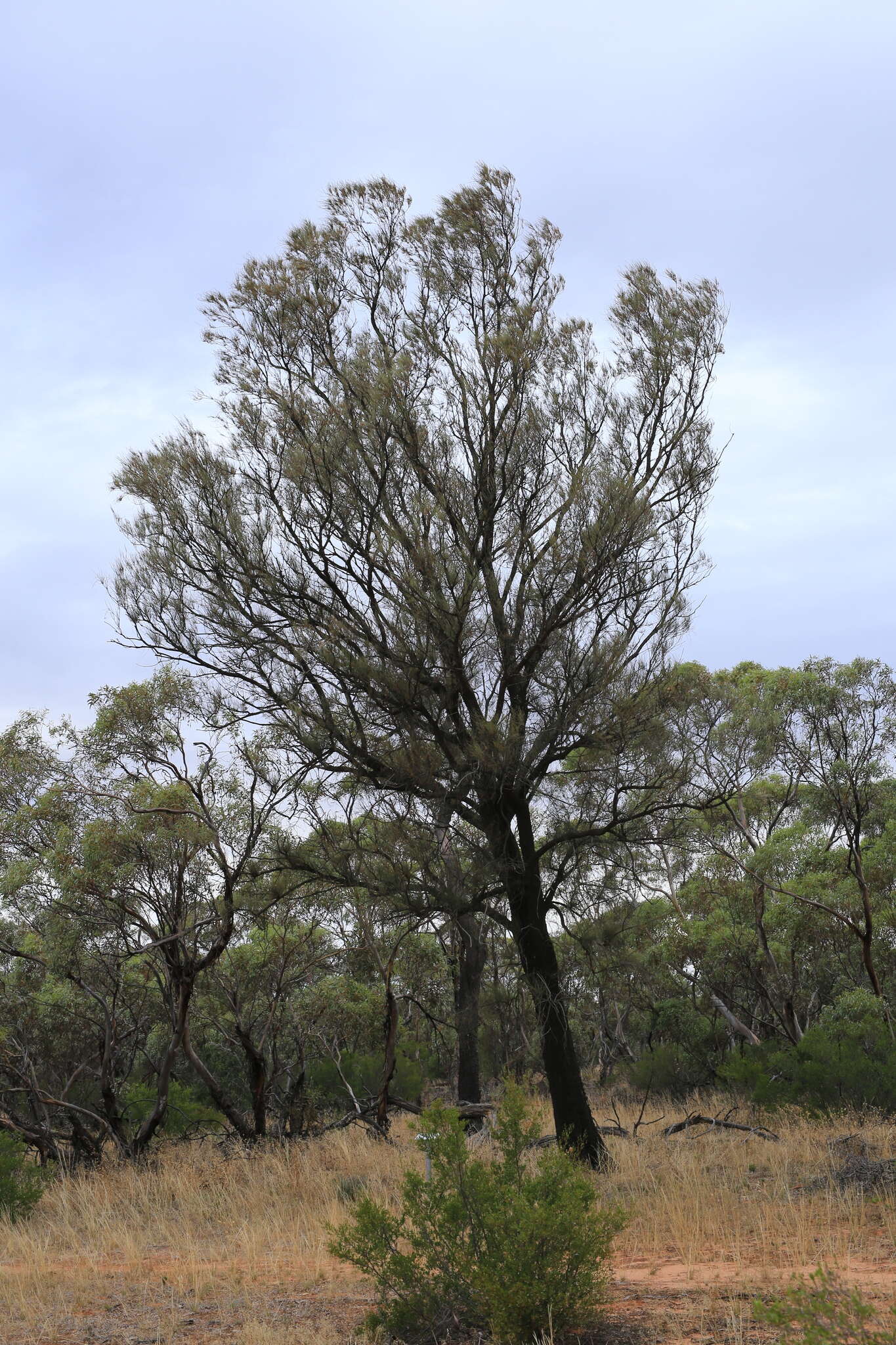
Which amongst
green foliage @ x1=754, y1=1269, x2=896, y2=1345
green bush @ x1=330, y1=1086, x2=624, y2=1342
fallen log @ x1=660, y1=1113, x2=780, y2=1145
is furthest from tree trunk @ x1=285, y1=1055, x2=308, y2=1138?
green foliage @ x1=754, y1=1269, x2=896, y2=1345

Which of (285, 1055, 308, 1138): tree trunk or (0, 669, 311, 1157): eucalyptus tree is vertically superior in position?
(0, 669, 311, 1157): eucalyptus tree

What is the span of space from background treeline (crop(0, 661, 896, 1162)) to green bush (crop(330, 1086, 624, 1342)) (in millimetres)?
4453

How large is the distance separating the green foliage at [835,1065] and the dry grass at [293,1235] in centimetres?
97

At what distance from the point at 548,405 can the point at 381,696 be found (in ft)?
12.7

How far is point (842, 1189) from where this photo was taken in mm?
8734

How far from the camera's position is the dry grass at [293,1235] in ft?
21.1

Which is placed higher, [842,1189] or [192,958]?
[192,958]

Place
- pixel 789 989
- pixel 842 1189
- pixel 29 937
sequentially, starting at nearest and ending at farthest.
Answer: pixel 842 1189
pixel 29 937
pixel 789 989

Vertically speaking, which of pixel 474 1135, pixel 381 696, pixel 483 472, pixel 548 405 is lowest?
pixel 474 1135

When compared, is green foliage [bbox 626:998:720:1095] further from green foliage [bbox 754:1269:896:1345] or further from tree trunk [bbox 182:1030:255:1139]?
green foliage [bbox 754:1269:896:1345]

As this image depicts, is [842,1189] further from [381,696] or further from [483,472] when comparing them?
[483,472]

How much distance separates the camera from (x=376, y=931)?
16312mm

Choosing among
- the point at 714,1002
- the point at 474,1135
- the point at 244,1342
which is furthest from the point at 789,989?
the point at 244,1342

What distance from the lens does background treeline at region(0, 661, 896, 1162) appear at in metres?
11.9
